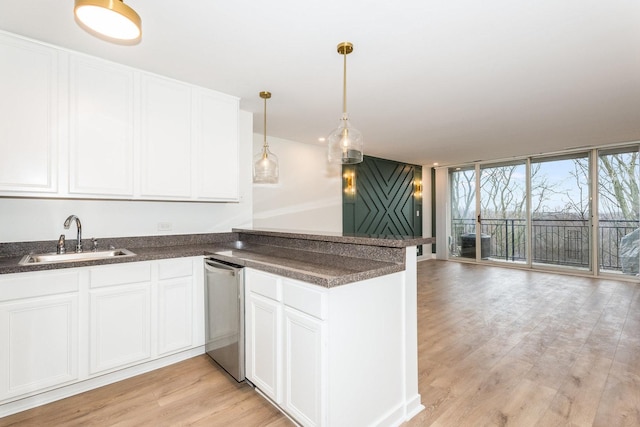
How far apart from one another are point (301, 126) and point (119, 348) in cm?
326

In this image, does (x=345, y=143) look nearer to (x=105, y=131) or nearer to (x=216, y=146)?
(x=216, y=146)

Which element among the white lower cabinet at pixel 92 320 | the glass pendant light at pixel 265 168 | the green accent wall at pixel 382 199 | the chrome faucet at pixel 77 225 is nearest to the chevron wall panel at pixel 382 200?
the green accent wall at pixel 382 199

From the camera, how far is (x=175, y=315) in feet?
8.46

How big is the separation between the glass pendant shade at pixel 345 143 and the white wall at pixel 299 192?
2326mm

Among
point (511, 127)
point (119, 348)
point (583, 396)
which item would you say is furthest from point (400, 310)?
point (511, 127)

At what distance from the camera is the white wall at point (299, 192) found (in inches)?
186

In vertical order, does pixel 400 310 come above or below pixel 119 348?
above

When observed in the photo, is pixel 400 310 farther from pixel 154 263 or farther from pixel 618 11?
pixel 618 11

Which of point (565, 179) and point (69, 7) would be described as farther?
point (565, 179)

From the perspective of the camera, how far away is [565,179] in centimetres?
613

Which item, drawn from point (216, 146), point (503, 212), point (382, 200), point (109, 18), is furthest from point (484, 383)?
point (503, 212)

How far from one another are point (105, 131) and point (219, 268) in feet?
4.80

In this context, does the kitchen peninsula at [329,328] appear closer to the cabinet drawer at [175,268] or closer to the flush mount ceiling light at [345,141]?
the cabinet drawer at [175,268]

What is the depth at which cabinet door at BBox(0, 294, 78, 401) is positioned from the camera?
1.92 m
